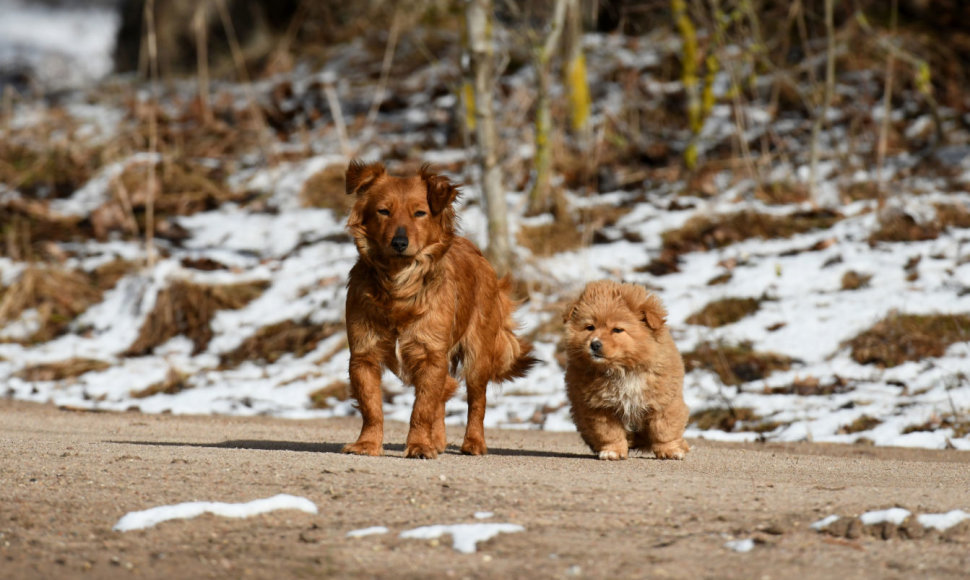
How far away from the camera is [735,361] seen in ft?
31.1

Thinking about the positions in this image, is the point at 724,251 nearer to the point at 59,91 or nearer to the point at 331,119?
the point at 331,119

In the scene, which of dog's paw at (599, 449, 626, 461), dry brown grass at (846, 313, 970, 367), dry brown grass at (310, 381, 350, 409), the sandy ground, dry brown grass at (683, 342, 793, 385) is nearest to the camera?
the sandy ground

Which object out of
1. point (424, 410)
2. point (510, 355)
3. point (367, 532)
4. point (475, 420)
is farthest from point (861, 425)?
point (367, 532)

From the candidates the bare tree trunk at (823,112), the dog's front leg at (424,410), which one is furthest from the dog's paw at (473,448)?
the bare tree trunk at (823,112)

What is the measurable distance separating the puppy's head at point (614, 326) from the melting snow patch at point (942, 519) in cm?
225

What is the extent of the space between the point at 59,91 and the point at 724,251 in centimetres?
1462

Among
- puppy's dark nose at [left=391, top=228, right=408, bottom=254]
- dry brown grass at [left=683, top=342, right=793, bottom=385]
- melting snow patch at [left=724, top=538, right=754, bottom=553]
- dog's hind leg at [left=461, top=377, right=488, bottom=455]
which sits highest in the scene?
puppy's dark nose at [left=391, top=228, right=408, bottom=254]

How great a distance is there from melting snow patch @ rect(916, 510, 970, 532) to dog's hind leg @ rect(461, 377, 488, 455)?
290cm

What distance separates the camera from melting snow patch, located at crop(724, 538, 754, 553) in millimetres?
3686

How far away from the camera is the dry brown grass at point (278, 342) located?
36.6ft

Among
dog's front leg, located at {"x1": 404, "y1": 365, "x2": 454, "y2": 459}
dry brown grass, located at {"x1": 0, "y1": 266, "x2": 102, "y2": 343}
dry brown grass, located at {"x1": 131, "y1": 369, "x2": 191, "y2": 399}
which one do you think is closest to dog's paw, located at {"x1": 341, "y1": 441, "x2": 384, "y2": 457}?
dog's front leg, located at {"x1": 404, "y1": 365, "x2": 454, "y2": 459}

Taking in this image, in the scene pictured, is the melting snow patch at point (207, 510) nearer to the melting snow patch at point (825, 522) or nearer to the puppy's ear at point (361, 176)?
the melting snow patch at point (825, 522)

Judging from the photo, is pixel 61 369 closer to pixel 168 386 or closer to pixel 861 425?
pixel 168 386

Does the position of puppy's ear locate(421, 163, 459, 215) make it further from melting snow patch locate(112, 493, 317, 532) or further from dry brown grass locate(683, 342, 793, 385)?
dry brown grass locate(683, 342, 793, 385)
